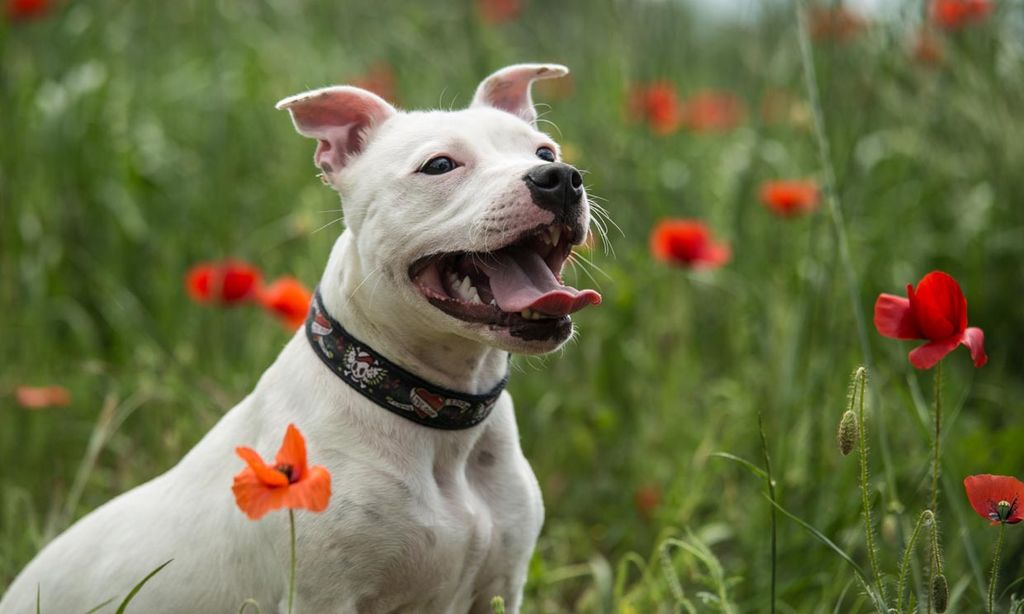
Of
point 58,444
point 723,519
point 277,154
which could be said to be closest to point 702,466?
point 723,519

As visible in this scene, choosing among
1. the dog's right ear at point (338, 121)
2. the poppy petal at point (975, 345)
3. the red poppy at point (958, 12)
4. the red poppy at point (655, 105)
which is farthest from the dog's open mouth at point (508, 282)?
the red poppy at point (958, 12)

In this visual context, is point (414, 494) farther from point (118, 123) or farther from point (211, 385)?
point (118, 123)

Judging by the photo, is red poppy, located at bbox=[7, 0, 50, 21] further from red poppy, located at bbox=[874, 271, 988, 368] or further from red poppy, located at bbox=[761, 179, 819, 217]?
red poppy, located at bbox=[874, 271, 988, 368]

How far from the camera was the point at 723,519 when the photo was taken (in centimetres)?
404

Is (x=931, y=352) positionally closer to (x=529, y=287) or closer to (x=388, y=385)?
Answer: (x=529, y=287)

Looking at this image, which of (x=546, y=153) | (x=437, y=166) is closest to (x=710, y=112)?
(x=546, y=153)

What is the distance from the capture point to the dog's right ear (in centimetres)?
279

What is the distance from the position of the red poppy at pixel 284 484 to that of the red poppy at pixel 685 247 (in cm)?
227

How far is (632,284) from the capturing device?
472cm

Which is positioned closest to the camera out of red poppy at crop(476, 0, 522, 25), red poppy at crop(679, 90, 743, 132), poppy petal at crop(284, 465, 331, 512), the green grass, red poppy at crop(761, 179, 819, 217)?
poppy petal at crop(284, 465, 331, 512)

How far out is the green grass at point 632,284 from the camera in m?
3.79

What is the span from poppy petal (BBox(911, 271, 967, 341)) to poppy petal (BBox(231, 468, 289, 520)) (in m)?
1.16

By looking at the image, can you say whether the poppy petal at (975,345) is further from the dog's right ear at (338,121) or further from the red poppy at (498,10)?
the red poppy at (498,10)

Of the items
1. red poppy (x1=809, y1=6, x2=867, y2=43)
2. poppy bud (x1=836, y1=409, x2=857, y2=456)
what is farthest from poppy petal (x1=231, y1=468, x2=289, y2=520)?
red poppy (x1=809, y1=6, x2=867, y2=43)
